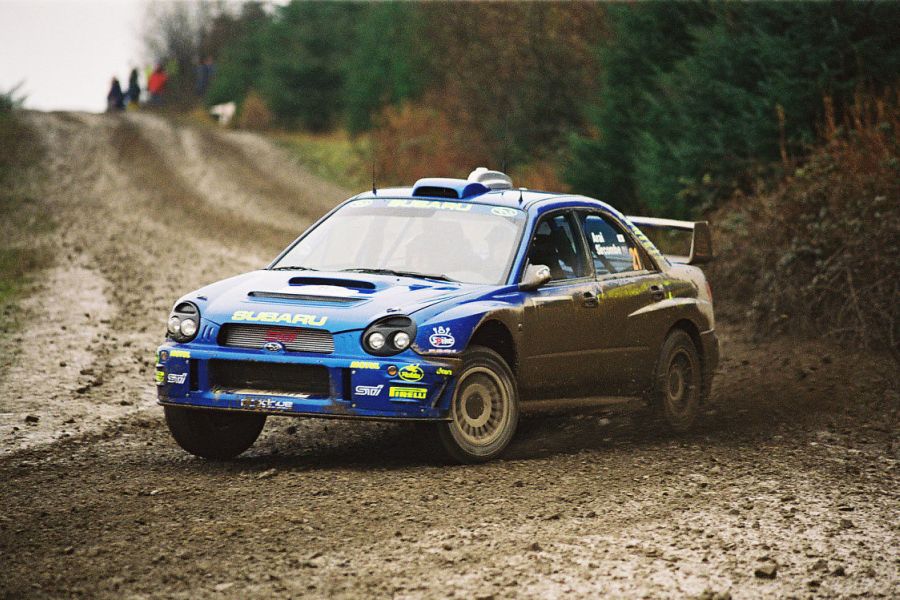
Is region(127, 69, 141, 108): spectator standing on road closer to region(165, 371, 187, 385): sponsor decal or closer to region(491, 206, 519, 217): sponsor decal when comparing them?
region(491, 206, 519, 217): sponsor decal

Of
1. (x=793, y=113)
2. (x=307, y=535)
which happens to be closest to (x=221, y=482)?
(x=307, y=535)

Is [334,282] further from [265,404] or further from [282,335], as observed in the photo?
[265,404]

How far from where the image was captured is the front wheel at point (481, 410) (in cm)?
790

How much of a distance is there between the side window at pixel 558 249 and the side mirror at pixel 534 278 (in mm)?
238

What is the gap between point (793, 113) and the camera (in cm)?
1648

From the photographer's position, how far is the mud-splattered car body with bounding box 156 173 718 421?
7668 mm

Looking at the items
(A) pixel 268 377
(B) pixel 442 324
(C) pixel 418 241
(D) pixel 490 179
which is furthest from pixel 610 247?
(A) pixel 268 377

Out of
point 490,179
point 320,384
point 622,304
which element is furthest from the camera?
point 490,179

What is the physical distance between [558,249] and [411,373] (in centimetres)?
187

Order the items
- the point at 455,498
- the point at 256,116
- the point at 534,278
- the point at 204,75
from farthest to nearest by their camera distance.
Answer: the point at 204,75 < the point at 256,116 < the point at 534,278 < the point at 455,498

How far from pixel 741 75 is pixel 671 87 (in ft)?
5.77

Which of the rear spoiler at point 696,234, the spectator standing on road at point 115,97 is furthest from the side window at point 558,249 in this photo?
the spectator standing on road at point 115,97

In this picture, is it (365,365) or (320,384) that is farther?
(320,384)

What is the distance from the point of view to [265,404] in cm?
771
